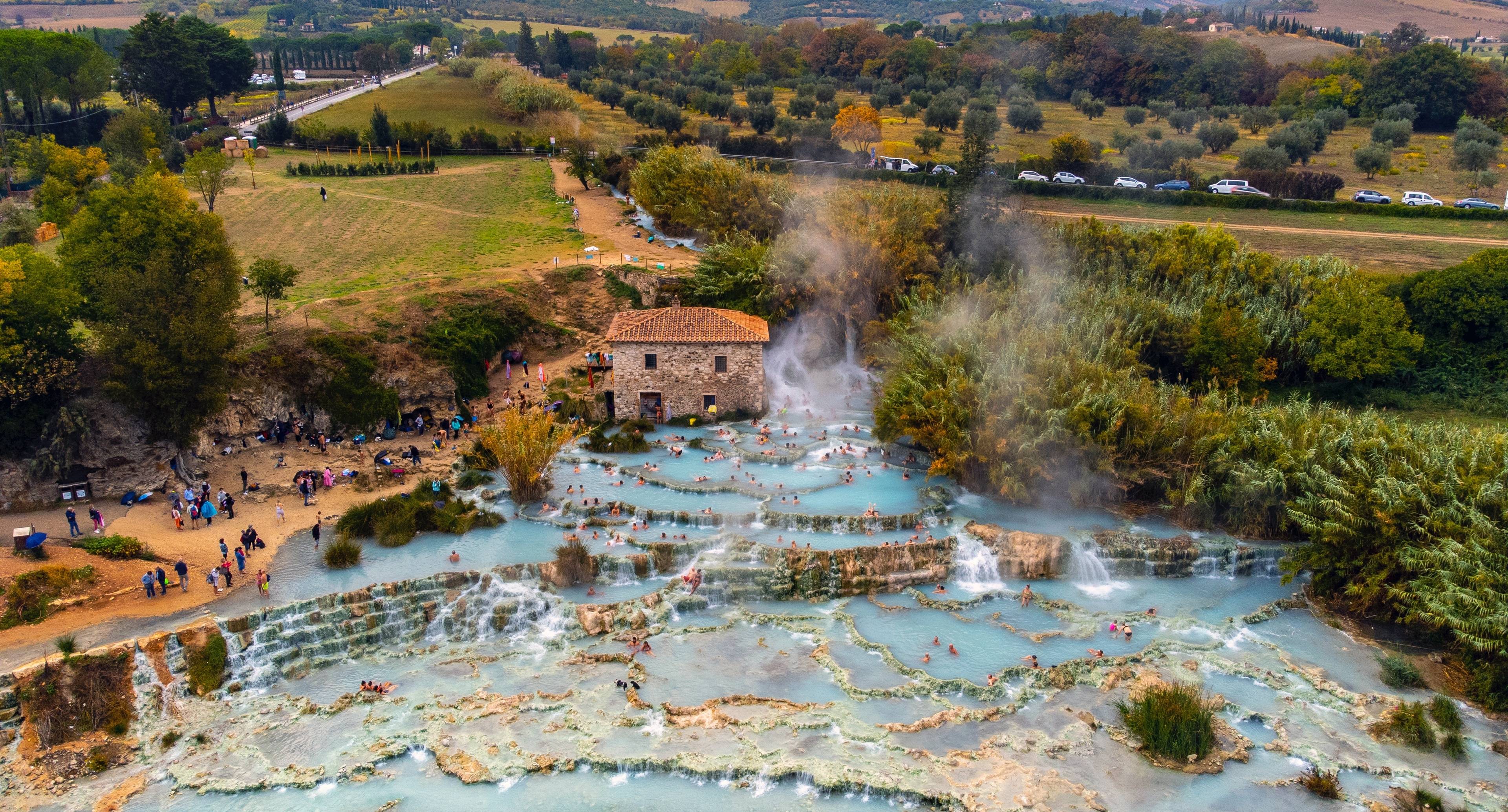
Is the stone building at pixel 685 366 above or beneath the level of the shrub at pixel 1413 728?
above

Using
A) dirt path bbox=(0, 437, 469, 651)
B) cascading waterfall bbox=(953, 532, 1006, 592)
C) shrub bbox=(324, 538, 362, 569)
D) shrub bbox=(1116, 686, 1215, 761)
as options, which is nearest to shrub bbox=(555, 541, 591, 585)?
dirt path bbox=(0, 437, 469, 651)

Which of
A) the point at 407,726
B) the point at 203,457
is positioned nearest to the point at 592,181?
the point at 203,457

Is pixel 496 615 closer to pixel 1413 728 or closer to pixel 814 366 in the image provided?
pixel 814 366

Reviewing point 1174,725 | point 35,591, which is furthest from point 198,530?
point 1174,725

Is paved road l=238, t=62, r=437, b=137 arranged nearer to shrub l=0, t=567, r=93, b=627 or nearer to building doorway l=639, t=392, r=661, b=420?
building doorway l=639, t=392, r=661, b=420

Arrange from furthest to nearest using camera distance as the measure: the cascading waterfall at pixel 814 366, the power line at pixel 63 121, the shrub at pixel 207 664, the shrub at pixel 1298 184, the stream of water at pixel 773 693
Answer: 1. the power line at pixel 63 121
2. the shrub at pixel 1298 184
3. the cascading waterfall at pixel 814 366
4. the shrub at pixel 207 664
5. the stream of water at pixel 773 693

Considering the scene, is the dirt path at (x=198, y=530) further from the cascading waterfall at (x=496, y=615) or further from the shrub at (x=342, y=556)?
the cascading waterfall at (x=496, y=615)

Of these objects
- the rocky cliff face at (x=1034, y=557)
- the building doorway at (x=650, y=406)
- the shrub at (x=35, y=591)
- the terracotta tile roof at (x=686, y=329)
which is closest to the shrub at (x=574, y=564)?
the building doorway at (x=650, y=406)

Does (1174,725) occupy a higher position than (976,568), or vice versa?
(976,568)
